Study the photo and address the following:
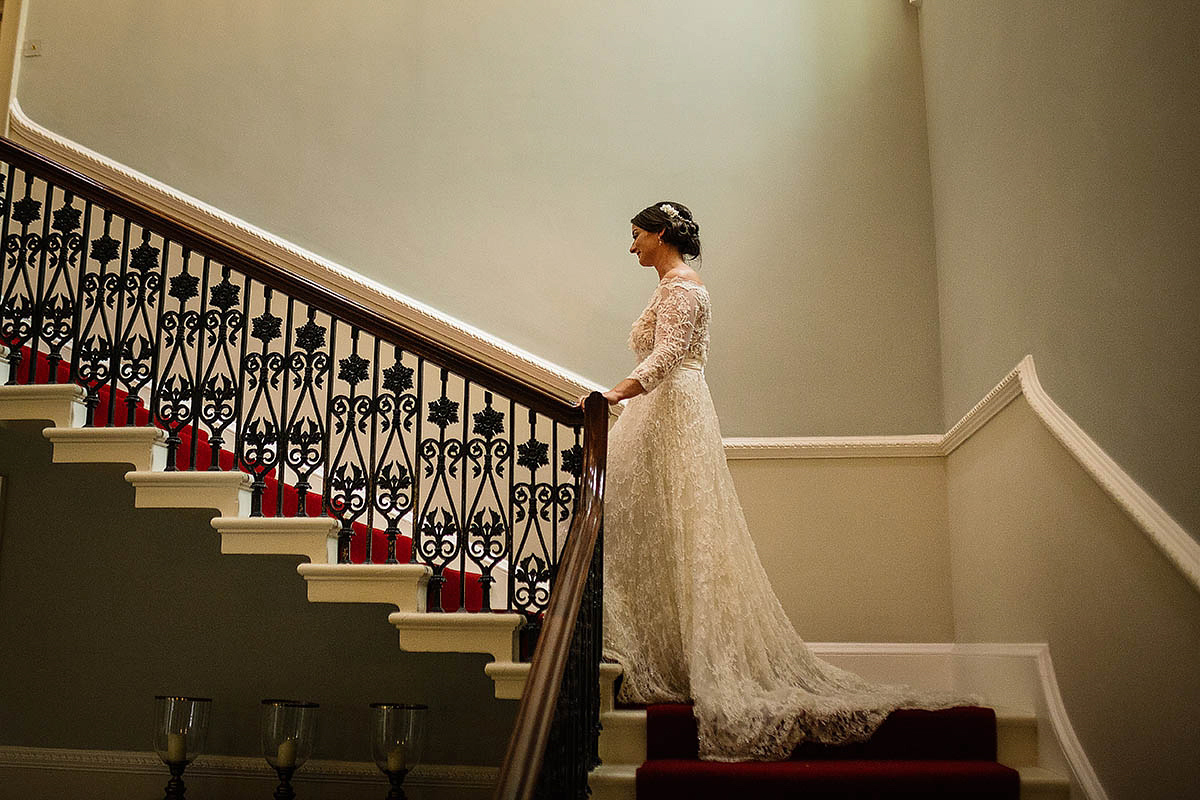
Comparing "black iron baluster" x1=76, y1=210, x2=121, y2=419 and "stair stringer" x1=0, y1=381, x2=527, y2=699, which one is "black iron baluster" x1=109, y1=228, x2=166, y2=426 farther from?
"stair stringer" x1=0, y1=381, x2=527, y2=699

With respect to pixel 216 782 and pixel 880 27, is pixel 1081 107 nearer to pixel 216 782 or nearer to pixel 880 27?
pixel 880 27

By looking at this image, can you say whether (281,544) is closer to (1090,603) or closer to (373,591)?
(373,591)

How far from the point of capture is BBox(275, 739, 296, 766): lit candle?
4.13m

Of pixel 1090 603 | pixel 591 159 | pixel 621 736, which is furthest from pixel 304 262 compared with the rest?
pixel 1090 603

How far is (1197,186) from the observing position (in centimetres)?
228

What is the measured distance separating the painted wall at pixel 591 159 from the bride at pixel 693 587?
56.7 inches

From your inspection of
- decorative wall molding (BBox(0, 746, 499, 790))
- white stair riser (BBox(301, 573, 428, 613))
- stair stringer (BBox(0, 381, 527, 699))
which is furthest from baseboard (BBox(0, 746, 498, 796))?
white stair riser (BBox(301, 573, 428, 613))

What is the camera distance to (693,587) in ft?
11.0

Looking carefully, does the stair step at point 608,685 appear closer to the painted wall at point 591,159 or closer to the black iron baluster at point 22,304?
the painted wall at point 591,159

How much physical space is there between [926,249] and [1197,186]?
281cm

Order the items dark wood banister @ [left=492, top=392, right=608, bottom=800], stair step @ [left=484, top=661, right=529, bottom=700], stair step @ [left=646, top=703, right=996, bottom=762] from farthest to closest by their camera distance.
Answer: stair step @ [left=484, top=661, right=529, bottom=700] → stair step @ [left=646, top=703, right=996, bottom=762] → dark wood banister @ [left=492, top=392, right=608, bottom=800]

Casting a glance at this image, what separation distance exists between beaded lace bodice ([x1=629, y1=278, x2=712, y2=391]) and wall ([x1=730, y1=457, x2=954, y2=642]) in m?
1.37

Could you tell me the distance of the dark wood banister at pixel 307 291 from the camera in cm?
351

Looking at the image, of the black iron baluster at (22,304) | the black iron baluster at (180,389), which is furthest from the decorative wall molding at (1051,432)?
the black iron baluster at (22,304)
